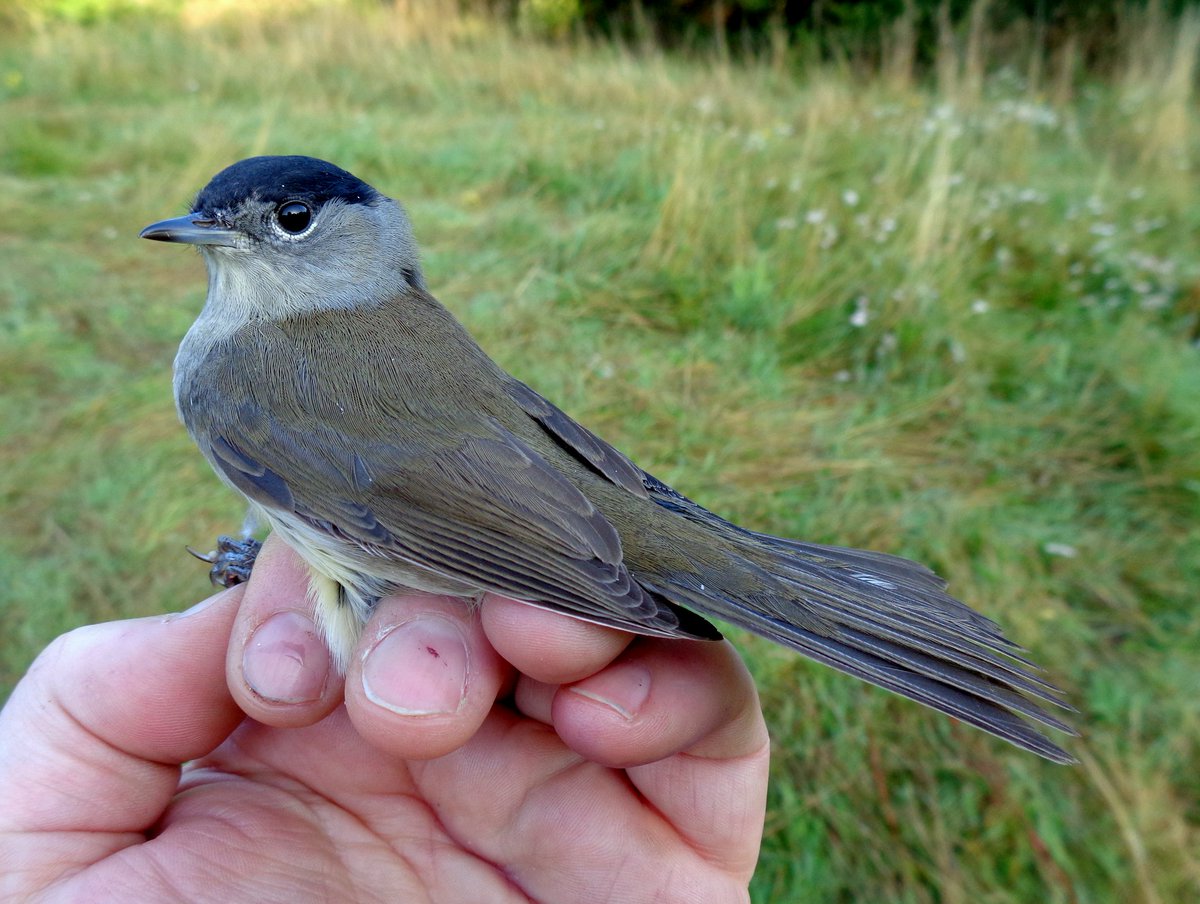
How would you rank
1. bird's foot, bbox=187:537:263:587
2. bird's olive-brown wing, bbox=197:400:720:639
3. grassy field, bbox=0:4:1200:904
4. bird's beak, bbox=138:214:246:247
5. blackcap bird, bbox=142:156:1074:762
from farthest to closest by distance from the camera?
1. grassy field, bbox=0:4:1200:904
2. bird's foot, bbox=187:537:263:587
3. bird's beak, bbox=138:214:246:247
4. bird's olive-brown wing, bbox=197:400:720:639
5. blackcap bird, bbox=142:156:1074:762

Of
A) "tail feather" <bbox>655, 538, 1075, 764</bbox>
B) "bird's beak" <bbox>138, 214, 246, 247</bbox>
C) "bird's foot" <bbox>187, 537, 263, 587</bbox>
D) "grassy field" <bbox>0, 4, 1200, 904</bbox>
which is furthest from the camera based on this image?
"grassy field" <bbox>0, 4, 1200, 904</bbox>

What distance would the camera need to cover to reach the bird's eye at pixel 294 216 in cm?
222

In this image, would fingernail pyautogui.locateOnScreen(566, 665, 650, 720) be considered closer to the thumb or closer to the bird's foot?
the thumb

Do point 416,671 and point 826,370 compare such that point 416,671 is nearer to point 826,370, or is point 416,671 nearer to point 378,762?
point 378,762

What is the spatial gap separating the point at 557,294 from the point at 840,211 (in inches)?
72.5

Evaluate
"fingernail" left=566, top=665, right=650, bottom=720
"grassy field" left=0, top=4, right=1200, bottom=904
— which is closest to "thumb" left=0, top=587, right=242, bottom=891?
"fingernail" left=566, top=665, right=650, bottom=720

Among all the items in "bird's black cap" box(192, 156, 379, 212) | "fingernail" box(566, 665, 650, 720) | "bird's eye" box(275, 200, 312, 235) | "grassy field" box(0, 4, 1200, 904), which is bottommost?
"grassy field" box(0, 4, 1200, 904)

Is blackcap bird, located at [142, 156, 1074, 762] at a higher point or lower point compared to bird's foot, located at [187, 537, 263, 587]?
higher

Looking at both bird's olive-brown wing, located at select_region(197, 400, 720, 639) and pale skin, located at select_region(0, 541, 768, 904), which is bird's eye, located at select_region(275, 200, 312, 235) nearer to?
bird's olive-brown wing, located at select_region(197, 400, 720, 639)

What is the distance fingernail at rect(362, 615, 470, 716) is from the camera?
63.7 inches

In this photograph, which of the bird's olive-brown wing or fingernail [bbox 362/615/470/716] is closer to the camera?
fingernail [bbox 362/615/470/716]

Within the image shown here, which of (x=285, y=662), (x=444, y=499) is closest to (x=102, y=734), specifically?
(x=285, y=662)

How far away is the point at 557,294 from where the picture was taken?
185 inches

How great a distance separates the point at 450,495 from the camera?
1861 mm
